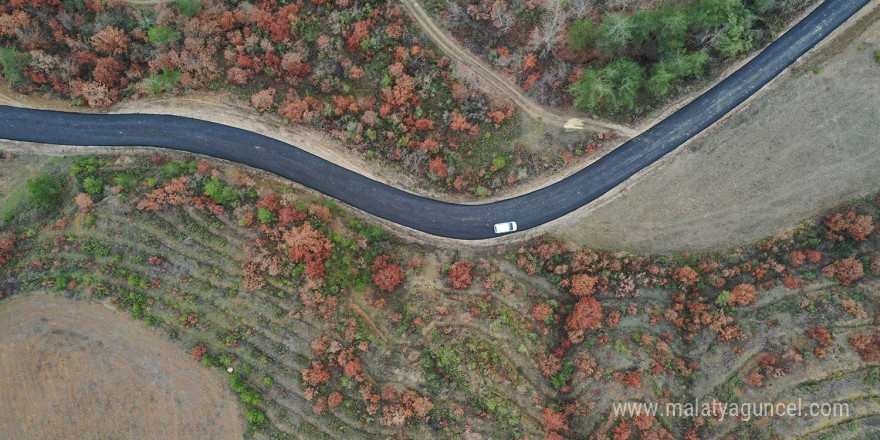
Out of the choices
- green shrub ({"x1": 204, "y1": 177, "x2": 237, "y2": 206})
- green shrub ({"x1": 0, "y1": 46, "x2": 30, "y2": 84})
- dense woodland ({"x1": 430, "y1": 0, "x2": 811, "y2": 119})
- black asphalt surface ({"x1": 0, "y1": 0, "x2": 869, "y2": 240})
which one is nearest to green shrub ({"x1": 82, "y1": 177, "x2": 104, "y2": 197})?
black asphalt surface ({"x1": 0, "y1": 0, "x2": 869, "y2": 240})

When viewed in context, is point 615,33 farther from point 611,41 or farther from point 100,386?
point 100,386

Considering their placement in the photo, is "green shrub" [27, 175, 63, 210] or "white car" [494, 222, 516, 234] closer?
"green shrub" [27, 175, 63, 210]

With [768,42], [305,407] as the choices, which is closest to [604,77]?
[768,42]

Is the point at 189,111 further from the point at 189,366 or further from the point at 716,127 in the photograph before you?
the point at 716,127

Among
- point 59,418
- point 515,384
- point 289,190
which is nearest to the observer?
point 59,418

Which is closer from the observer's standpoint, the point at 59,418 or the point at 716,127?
the point at 59,418

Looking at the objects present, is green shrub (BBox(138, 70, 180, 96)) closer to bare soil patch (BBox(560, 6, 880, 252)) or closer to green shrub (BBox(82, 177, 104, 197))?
green shrub (BBox(82, 177, 104, 197))
